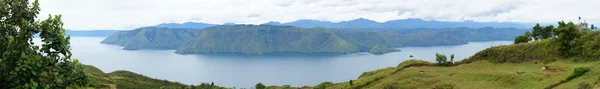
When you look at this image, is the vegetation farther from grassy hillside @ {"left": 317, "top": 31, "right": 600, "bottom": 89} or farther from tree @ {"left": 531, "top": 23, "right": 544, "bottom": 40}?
tree @ {"left": 531, "top": 23, "right": 544, "bottom": 40}

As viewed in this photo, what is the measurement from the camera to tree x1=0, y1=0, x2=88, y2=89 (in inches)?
434

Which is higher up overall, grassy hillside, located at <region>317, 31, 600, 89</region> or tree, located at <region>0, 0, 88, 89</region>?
tree, located at <region>0, 0, 88, 89</region>

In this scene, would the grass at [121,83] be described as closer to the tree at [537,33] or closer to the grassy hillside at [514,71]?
the grassy hillside at [514,71]

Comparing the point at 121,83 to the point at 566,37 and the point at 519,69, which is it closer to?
the point at 519,69

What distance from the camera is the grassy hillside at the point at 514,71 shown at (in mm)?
32719

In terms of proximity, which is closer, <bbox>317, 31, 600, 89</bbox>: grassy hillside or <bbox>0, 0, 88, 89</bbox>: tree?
<bbox>0, 0, 88, 89</bbox>: tree

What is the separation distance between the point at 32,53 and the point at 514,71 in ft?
136

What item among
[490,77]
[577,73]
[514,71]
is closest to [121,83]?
[490,77]

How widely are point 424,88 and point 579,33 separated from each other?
74.1ft

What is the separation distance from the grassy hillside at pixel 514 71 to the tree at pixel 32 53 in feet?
91.4

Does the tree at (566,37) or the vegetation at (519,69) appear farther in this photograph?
the tree at (566,37)

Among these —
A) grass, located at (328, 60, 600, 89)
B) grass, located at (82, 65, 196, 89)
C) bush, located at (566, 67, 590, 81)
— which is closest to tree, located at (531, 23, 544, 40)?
grass, located at (328, 60, 600, 89)

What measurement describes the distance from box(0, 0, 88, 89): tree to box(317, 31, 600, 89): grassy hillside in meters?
27.9

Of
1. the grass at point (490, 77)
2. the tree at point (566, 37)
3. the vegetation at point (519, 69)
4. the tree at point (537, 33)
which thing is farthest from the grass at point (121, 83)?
the tree at point (537, 33)
